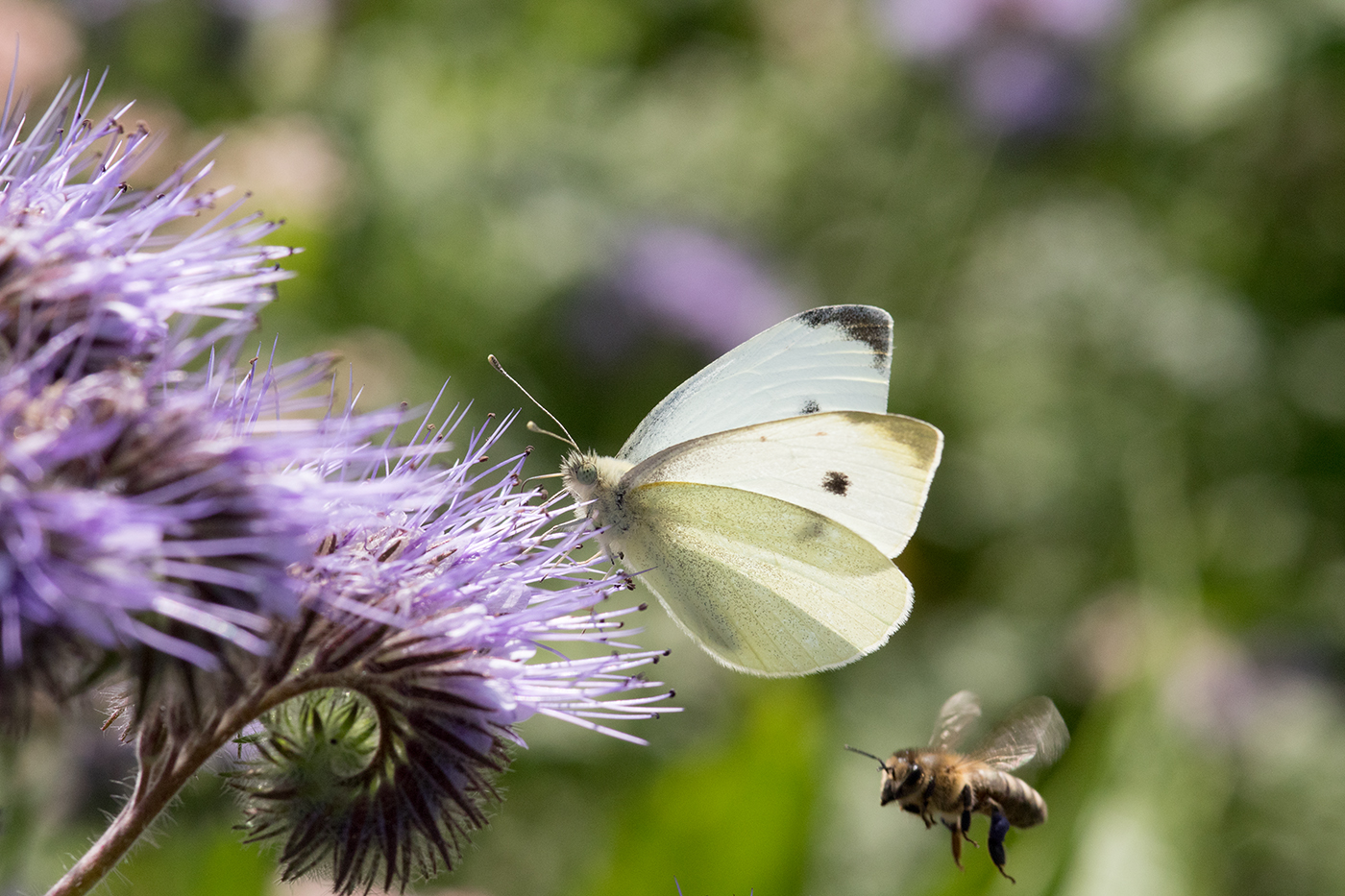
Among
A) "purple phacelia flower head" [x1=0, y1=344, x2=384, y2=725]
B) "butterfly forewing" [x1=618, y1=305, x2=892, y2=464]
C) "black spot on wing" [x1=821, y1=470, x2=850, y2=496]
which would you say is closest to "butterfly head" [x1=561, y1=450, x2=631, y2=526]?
"butterfly forewing" [x1=618, y1=305, x2=892, y2=464]

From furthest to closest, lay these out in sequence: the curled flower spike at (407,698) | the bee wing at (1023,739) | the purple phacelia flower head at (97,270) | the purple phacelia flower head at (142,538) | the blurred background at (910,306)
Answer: the blurred background at (910,306) → the bee wing at (1023,739) → the curled flower spike at (407,698) → the purple phacelia flower head at (97,270) → the purple phacelia flower head at (142,538)

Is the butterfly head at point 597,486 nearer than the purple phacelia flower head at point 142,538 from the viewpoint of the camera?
No

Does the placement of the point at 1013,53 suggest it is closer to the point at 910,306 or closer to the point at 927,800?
the point at 910,306

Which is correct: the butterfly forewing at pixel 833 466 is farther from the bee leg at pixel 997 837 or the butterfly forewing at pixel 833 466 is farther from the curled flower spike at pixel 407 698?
the curled flower spike at pixel 407 698

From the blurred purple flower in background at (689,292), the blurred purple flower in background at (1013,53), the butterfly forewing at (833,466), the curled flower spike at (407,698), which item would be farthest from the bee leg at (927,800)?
the blurred purple flower in background at (1013,53)

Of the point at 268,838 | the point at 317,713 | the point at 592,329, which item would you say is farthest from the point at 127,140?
the point at 592,329

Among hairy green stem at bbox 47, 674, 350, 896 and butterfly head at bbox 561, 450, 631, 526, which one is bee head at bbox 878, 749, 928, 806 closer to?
butterfly head at bbox 561, 450, 631, 526

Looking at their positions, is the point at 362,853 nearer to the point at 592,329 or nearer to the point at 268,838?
the point at 268,838
